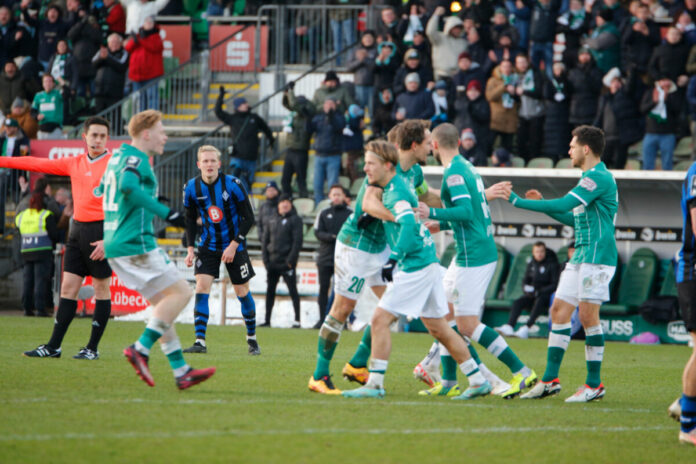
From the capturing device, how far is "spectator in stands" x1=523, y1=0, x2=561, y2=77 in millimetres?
19219

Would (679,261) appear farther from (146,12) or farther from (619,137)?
(146,12)

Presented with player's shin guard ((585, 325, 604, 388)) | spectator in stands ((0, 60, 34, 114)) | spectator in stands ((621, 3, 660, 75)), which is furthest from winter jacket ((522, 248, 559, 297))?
spectator in stands ((0, 60, 34, 114))

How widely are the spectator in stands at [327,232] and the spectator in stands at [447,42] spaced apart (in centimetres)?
409

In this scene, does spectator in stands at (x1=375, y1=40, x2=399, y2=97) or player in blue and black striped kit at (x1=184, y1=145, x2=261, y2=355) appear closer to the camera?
player in blue and black striped kit at (x1=184, y1=145, x2=261, y2=355)

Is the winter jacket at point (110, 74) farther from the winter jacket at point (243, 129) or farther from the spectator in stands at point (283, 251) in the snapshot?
the spectator in stands at point (283, 251)

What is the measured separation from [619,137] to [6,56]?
15011 millimetres

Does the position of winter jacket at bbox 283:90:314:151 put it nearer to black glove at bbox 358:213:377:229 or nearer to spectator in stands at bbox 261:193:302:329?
spectator in stands at bbox 261:193:302:329

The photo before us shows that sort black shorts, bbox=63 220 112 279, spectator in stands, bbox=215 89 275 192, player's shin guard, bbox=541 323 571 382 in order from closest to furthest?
player's shin guard, bbox=541 323 571 382
black shorts, bbox=63 220 112 279
spectator in stands, bbox=215 89 275 192

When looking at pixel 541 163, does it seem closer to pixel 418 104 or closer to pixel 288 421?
pixel 418 104

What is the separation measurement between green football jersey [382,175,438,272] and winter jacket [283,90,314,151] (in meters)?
12.3

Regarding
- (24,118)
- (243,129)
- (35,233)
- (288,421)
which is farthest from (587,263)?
(24,118)

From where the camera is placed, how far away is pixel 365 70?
813 inches

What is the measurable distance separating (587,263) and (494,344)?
102 cm

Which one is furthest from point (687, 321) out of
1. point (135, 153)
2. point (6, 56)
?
point (6, 56)
